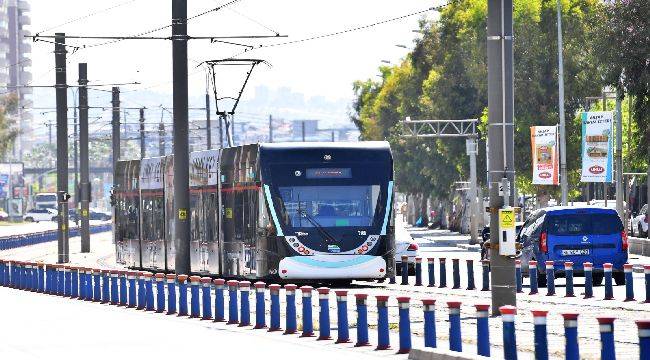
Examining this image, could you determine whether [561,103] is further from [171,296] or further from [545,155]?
[171,296]

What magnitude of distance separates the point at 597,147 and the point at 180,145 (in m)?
18.3

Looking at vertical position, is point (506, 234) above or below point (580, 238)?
above

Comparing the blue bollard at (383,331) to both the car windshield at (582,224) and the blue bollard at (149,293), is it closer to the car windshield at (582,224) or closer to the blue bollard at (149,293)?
the blue bollard at (149,293)

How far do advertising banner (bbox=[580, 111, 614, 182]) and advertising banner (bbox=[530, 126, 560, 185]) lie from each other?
4.65 metres

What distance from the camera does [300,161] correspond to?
37.3 metres

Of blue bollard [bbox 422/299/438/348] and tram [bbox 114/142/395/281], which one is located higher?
tram [bbox 114/142/395/281]

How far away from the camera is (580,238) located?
3684cm

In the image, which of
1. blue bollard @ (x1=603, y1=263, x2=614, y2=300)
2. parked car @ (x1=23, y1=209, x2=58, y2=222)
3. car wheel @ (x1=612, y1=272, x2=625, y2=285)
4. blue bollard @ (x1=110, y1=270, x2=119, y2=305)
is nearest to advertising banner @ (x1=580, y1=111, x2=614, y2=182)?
car wheel @ (x1=612, y1=272, x2=625, y2=285)

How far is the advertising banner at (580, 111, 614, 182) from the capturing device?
56.8 m

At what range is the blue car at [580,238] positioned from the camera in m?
36.9

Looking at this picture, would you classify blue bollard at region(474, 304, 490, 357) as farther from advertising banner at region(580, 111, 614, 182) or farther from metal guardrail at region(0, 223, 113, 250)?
metal guardrail at region(0, 223, 113, 250)

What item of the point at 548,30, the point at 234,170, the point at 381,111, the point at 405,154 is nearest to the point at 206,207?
the point at 234,170

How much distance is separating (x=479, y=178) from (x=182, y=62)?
163 ft

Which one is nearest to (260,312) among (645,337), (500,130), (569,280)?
(500,130)
